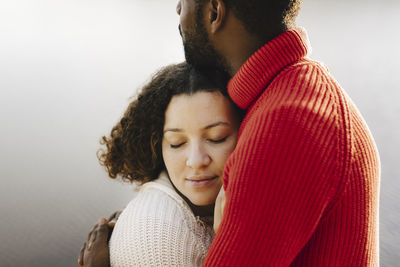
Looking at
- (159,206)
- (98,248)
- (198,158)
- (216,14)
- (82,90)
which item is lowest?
(98,248)

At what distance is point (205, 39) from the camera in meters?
0.75

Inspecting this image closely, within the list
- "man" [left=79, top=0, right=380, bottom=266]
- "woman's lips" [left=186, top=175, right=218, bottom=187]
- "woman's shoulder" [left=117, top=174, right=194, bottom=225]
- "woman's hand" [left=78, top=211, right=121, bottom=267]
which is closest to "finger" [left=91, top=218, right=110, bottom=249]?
"woman's hand" [left=78, top=211, right=121, bottom=267]

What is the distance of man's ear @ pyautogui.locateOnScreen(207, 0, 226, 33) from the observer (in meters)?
0.70

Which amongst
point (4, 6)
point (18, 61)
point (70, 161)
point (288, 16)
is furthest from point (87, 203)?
point (288, 16)

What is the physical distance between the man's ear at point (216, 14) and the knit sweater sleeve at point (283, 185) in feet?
0.90

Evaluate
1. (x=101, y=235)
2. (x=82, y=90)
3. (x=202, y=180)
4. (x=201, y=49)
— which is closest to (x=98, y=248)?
(x=101, y=235)

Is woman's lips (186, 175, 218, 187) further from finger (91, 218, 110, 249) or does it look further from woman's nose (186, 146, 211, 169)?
finger (91, 218, 110, 249)

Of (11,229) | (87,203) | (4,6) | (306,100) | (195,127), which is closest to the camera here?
(306,100)

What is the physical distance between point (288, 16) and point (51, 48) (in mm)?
1045

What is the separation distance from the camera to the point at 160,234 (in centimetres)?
79

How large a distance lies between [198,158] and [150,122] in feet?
0.80

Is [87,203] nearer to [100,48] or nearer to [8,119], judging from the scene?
[8,119]

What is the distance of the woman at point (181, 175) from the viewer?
794 millimetres

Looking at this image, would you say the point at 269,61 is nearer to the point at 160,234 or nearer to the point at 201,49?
the point at 201,49
